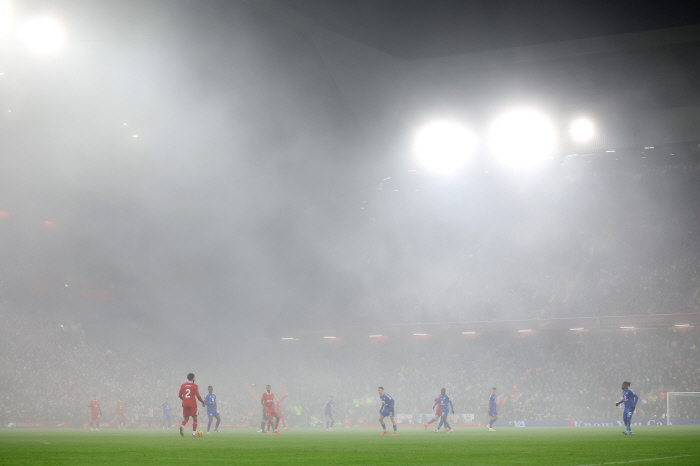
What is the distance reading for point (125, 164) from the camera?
3538 cm

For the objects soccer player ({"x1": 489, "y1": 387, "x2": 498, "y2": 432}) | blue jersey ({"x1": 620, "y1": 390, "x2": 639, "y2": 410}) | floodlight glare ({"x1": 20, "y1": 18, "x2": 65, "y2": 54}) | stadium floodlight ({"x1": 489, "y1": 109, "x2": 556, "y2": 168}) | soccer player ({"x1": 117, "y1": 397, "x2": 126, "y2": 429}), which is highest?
floodlight glare ({"x1": 20, "y1": 18, "x2": 65, "y2": 54})

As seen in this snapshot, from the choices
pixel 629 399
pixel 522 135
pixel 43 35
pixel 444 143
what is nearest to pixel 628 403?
pixel 629 399

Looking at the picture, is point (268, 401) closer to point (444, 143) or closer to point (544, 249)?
point (444, 143)

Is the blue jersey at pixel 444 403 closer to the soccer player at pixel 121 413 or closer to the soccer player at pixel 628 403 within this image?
the soccer player at pixel 628 403

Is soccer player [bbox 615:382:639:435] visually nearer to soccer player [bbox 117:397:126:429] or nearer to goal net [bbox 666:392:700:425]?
goal net [bbox 666:392:700:425]

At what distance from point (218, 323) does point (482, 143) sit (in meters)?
28.9

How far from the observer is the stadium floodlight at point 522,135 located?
31.9 meters

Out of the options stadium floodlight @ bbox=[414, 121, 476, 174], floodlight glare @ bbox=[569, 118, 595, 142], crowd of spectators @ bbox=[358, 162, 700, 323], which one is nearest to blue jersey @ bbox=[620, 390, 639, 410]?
floodlight glare @ bbox=[569, 118, 595, 142]

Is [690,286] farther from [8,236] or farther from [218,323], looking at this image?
[8,236]

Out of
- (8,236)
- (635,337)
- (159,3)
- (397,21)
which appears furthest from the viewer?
(8,236)

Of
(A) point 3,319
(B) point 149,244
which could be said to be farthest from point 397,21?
(A) point 3,319

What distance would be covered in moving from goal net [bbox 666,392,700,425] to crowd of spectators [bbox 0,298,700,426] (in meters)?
0.07

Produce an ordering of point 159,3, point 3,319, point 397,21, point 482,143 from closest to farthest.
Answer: point 159,3
point 397,21
point 482,143
point 3,319

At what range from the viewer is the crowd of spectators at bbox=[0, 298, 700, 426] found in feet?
121
